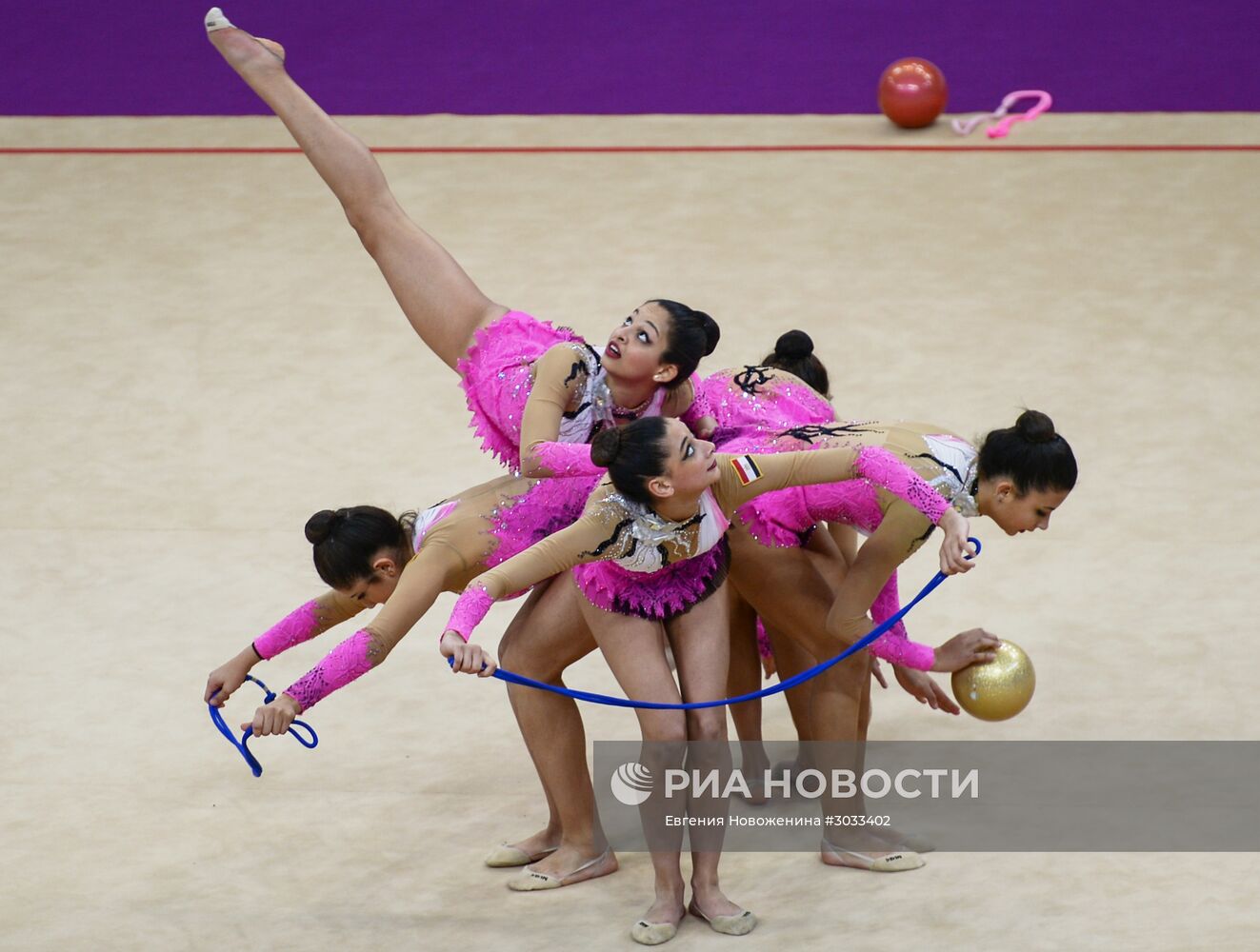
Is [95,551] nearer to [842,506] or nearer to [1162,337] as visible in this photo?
[842,506]

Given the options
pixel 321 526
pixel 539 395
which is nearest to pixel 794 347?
pixel 539 395

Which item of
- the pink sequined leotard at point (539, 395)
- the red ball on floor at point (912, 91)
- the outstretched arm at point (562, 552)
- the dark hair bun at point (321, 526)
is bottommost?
the outstretched arm at point (562, 552)

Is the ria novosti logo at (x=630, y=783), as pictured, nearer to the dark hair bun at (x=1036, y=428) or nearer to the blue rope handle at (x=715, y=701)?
the blue rope handle at (x=715, y=701)

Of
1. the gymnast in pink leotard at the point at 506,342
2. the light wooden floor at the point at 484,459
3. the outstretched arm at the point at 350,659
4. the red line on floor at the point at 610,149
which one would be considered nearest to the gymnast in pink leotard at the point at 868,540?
the gymnast in pink leotard at the point at 506,342

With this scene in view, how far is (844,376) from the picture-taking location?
5.95 m

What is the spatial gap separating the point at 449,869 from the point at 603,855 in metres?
0.34

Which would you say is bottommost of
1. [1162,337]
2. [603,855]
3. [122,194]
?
[603,855]

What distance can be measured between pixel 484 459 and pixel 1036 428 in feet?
8.60

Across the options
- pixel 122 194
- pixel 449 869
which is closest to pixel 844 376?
pixel 449 869

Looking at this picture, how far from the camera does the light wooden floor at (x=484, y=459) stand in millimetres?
3506

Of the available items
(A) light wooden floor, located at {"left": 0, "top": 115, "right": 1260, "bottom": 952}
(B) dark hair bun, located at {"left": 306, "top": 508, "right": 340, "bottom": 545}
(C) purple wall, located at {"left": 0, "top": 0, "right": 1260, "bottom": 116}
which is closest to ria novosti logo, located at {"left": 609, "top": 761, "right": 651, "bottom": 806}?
(A) light wooden floor, located at {"left": 0, "top": 115, "right": 1260, "bottom": 952}

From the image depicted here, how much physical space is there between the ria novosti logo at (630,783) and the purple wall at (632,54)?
5.22 meters

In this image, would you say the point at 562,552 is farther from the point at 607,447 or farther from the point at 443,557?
the point at 443,557

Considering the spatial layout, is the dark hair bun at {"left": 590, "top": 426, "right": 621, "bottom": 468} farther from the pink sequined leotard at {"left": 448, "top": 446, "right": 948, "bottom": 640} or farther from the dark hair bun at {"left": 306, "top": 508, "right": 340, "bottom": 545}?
the dark hair bun at {"left": 306, "top": 508, "right": 340, "bottom": 545}
